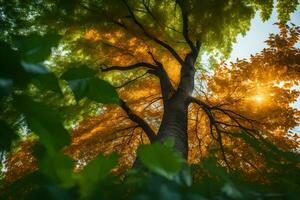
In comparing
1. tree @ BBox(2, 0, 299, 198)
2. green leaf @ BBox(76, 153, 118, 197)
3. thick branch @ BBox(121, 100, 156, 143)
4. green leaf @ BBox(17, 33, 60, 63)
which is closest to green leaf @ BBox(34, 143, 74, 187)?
green leaf @ BBox(76, 153, 118, 197)

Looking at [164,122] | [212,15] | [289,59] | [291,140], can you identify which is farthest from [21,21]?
[291,140]

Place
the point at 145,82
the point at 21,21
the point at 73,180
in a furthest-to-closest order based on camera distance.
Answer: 1. the point at 145,82
2. the point at 21,21
3. the point at 73,180

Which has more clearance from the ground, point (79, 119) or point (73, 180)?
point (79, 119)

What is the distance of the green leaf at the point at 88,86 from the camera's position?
66 cm

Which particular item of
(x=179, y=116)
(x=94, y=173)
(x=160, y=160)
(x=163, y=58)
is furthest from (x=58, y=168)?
(x=163, y=58)

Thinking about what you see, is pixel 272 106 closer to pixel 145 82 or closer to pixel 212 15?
pixel 212 15

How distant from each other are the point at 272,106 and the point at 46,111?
6804 millimetres

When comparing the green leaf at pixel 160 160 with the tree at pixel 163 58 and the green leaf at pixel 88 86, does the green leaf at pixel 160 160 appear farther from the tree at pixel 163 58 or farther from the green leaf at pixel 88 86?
the tree at pixel 163 58

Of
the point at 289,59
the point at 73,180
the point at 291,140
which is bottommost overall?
the point at 73,180

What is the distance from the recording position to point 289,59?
650 centimetres

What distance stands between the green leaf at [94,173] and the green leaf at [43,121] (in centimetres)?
10

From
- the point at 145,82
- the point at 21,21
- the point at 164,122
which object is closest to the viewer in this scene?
the point at 164,122

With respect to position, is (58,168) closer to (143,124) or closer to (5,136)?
(5,136)

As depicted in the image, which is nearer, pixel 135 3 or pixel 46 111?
pixel 46 111
